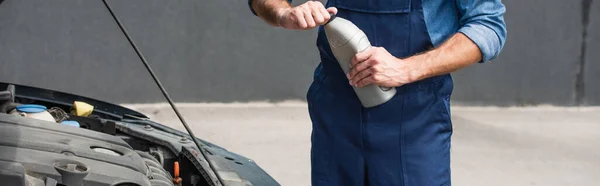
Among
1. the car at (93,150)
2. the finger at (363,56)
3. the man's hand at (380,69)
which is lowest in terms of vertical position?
the car at (93,150)

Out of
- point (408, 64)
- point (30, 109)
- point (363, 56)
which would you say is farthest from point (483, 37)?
point (30, 109)

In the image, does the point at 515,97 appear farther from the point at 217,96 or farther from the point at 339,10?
the point at 339,10

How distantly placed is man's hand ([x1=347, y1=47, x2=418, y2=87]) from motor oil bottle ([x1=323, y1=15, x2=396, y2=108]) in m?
0.03

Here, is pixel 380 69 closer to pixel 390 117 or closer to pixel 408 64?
pixel 408 64

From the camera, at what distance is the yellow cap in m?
2.67

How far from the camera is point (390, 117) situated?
2023mm

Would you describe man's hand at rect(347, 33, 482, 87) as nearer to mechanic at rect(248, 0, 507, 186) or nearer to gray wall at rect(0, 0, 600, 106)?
mechanic at rect(248, 0, 507, 186)

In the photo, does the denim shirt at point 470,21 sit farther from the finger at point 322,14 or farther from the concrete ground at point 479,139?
the concrete ground at point 479,139

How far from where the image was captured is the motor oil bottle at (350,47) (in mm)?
1849

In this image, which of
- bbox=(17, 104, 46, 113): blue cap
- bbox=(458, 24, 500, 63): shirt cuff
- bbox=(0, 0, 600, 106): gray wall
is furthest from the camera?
bbox=(0, 0, 600, 106): gray wall

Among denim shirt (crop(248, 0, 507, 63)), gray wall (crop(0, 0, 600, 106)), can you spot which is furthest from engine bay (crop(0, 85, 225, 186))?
gray wall (crop(0, 0, 600, 106))

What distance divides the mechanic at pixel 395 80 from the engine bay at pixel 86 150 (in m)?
0.38

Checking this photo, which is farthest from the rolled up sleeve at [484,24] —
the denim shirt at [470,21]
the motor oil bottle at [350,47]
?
the motor oil bottle at [350,47]

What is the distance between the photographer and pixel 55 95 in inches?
110
